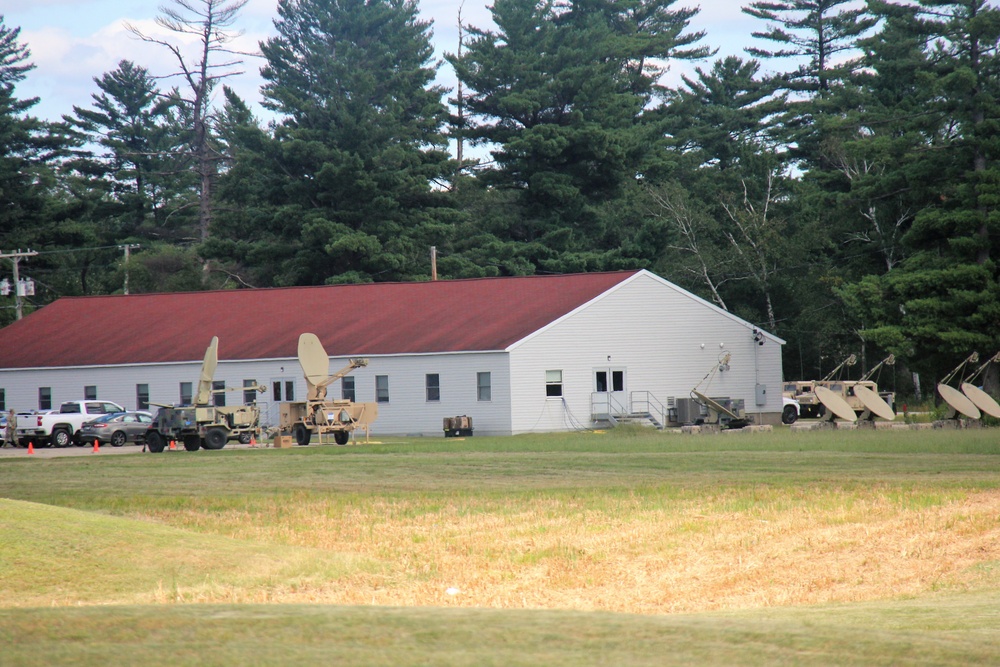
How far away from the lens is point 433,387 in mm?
48969

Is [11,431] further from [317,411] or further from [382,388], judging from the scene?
[382,388]

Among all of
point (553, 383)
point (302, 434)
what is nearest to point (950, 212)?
point (553, 383)

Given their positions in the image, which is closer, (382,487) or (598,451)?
(382,487)

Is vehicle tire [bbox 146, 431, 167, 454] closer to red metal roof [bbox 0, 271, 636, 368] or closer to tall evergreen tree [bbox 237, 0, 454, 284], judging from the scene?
red metal roof [bbox 0, 271, 636, 368]

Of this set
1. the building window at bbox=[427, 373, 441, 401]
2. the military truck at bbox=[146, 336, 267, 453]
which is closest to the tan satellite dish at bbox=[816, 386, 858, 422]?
the building window at bbox=[427, 373, 441, 401]

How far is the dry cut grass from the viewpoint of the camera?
45.2ft

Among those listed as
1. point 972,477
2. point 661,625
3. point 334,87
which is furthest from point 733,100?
point 661,625

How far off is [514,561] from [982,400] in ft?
101

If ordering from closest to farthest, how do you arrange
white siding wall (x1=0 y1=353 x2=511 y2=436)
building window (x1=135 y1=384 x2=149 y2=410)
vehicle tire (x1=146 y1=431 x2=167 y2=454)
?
vehicle tire (x1=146 y1=431 x2=167 y2=454), white siding wall (x1=0 y1=353 x2=511 y2=436), building window (x1=135 y1=384 x2=149 y2=410)

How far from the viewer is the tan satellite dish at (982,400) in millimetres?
41531

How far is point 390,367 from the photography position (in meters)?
49.5

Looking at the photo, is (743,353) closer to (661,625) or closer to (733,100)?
(733,100)

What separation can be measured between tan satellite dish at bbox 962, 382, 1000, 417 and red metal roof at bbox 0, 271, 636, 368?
14375 mm

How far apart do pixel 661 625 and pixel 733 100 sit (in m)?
79.1
